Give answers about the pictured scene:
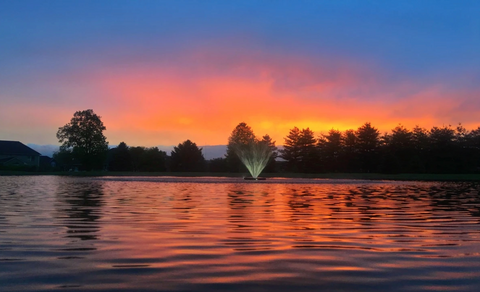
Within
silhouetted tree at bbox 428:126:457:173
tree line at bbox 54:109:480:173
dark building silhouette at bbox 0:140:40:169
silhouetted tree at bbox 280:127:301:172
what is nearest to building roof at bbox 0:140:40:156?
dark building silhouette at bbox 0:140:40:169

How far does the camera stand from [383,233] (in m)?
12.0

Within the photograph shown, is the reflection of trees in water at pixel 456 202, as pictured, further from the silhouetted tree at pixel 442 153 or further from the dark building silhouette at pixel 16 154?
the dark building silhouette at pixel 16 154

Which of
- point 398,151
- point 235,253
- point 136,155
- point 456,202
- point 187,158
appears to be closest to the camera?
point 235,253

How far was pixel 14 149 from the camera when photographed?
120750 millimetres

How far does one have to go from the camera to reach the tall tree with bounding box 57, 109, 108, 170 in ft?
341

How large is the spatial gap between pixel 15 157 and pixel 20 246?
4814 inches

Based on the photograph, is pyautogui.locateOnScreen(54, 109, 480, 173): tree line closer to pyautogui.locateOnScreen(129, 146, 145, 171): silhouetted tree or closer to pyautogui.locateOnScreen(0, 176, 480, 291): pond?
pyautogui.locateOnScreen(129, 146, 145, 171): silhouetted tree

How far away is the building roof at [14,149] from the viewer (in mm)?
118975

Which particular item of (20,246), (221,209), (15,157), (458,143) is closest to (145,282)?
(20,246)

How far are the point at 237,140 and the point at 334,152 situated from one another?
26938 mm

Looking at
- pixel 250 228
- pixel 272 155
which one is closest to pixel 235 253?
pixel 250 228

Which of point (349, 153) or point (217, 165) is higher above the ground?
point (349, 153)

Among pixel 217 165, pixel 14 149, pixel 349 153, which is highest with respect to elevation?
pixel 14 149

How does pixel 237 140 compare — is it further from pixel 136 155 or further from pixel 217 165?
pixel 136 155
